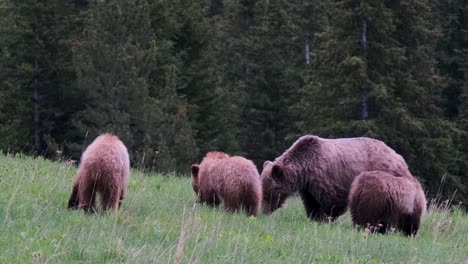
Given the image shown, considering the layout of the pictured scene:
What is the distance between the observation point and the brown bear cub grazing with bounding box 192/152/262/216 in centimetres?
1098

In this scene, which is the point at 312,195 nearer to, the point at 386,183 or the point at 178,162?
the point at 386,183

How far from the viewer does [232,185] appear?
11.0 m

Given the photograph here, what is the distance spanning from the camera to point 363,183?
34.7ft

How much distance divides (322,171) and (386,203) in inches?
68.7

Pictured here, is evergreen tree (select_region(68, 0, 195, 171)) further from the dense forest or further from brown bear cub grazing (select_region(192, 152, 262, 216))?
brown bear cub grazing (select_region(192, 152, 262, 216))

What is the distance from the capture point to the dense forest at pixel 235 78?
96.0ft

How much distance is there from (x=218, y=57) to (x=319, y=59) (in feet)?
53.3

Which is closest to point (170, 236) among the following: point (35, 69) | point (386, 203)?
Answer: point (386, 203)

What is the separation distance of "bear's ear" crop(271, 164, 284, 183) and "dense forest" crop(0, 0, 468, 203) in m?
11.2

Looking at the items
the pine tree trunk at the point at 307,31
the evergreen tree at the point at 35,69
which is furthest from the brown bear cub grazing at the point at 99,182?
the pine tree trunk at the point at 307,31

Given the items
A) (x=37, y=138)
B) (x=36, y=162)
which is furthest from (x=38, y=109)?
(x=36, y=162)

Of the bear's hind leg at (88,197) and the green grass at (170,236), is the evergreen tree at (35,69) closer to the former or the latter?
the green grass at (170,236)

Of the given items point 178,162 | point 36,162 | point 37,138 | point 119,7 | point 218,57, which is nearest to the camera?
point 36,162

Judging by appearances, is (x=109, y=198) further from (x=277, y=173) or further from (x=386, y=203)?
(x=386, y=203)
